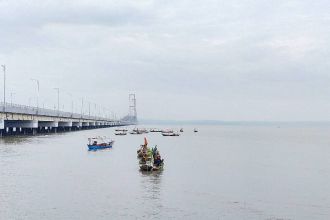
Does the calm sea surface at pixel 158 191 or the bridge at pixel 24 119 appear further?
the bridge at pixel 24 119

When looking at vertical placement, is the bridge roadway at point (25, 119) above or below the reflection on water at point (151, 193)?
above

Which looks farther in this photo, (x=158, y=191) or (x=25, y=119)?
(x=25, y=119)

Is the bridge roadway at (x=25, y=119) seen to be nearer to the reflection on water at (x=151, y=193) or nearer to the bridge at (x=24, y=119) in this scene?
the bridge at (x=24, y=119)

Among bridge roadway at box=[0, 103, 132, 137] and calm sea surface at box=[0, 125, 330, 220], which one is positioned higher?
bridge roadway at box=[0, 103, 132, 137]

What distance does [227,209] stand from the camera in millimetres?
38375

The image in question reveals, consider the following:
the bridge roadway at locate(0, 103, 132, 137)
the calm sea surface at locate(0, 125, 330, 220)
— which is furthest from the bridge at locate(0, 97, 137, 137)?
the calm sea surface at locate(0, 125, 330, 220)

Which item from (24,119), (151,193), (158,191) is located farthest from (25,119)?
(151,193)

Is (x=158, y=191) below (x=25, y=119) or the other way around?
below

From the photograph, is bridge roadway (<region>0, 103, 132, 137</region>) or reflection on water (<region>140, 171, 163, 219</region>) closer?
reflection on water (<region>140, 171, 163, 219</region>)

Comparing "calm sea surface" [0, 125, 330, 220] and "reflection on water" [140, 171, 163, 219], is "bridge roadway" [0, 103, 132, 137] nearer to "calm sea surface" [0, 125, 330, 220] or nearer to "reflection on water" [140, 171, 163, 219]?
"calm sea surface" [0, 125, 330, 220]

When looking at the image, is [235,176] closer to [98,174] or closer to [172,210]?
[98,174]

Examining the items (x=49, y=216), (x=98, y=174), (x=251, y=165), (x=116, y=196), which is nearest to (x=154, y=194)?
(x=116, y=196)

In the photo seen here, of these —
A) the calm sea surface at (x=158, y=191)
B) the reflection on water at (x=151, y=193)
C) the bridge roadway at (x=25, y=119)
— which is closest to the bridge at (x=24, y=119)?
the bridge roadway at (x=25, y=119)

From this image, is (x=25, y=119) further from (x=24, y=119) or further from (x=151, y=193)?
(x=151, y=193)
